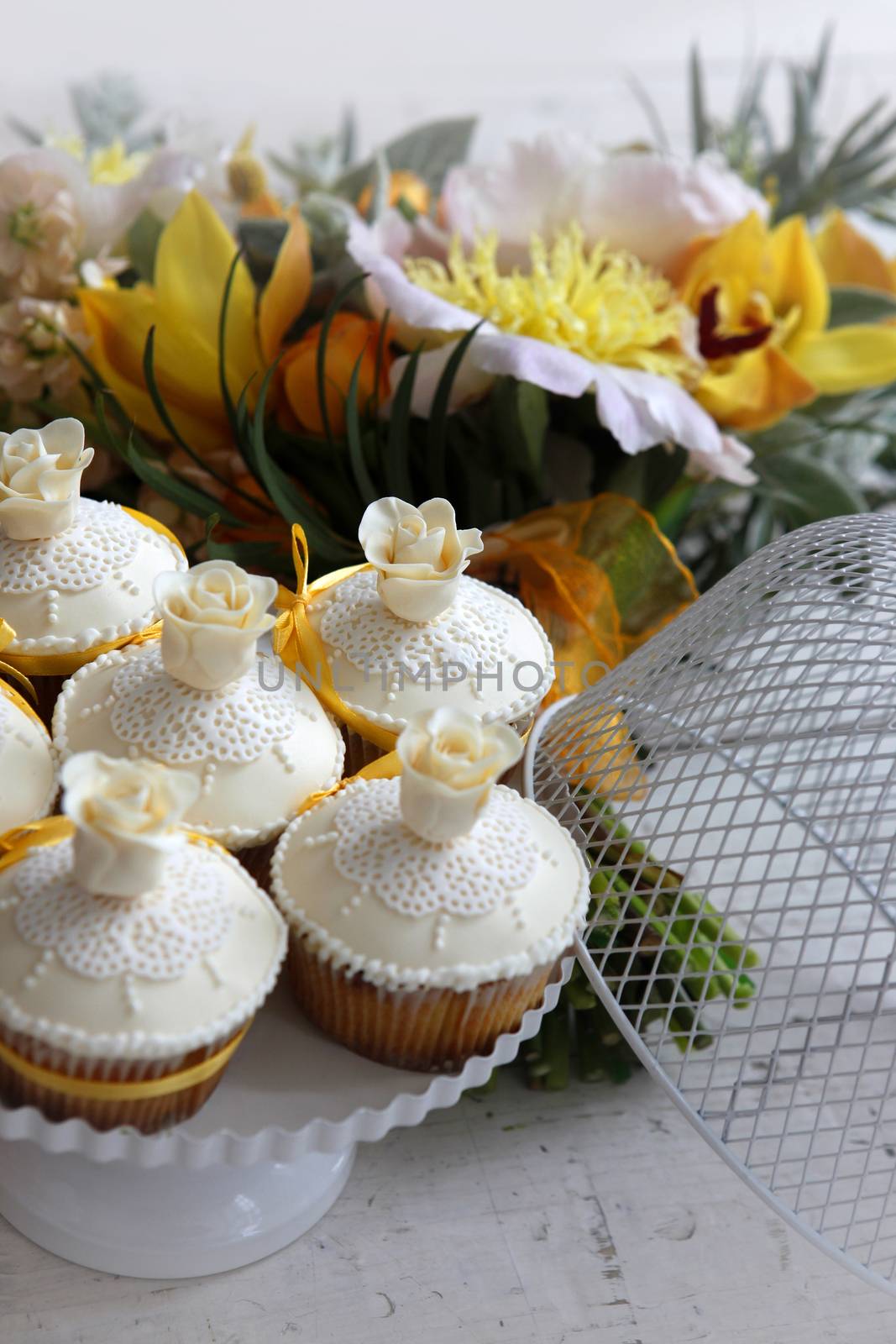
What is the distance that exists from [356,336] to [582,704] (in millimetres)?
331

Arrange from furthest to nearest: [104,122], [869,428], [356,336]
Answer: [104,122] → [869,428] → [356,336]

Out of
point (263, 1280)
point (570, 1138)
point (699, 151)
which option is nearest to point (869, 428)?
point (699, 151)

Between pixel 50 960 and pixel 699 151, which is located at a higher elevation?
pixel 699 151

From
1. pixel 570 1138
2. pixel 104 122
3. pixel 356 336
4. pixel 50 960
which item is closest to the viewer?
pixel 50 960

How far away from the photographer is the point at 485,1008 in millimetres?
553

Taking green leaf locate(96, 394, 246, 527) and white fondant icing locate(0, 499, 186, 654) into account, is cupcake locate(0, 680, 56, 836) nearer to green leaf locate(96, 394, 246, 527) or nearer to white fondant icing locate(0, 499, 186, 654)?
white fondant icing locate(0, 499, 186, 654)

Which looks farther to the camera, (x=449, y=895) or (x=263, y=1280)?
(x=263, y=1280)

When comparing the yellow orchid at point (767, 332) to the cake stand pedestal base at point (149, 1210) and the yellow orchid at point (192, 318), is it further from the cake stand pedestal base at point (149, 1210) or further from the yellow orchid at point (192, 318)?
the cake stand pedestal base at point (149, 1210)

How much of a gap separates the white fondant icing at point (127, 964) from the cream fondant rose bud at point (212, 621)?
100 mm

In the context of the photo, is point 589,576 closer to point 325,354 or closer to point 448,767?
point 325,354

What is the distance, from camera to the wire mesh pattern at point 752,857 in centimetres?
62

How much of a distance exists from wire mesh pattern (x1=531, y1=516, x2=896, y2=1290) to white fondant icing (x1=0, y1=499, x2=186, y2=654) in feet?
0.84

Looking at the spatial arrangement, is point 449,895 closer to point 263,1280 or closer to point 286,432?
point 263,1280

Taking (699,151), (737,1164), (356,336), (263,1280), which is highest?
(699,151)
